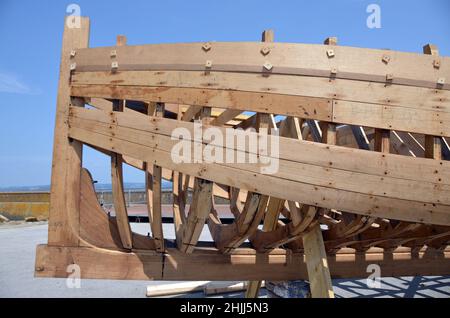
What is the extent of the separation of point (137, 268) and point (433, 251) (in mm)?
4041

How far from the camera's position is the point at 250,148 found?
8.76 feet

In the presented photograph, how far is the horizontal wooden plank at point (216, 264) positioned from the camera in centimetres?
322

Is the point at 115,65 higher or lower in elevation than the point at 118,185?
higher

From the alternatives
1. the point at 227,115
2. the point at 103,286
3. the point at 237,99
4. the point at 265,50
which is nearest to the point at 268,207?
the point at 227,115

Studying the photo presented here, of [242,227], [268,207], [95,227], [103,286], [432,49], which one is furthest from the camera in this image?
[103,286]

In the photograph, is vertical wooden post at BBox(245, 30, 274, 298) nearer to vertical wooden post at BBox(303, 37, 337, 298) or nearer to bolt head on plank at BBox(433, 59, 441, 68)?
vertical wooden post at BBox(303, 37, 337, 298)

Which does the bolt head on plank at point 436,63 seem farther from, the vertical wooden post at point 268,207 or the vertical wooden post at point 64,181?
the vertical wooden post at point 64,181

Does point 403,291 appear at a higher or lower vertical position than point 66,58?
lower

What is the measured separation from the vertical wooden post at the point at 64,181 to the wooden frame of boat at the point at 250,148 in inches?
0.4

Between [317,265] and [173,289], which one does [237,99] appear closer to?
[317,265]

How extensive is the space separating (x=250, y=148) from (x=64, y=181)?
6.35 feet

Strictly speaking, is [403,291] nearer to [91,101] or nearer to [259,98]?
[259,98]
